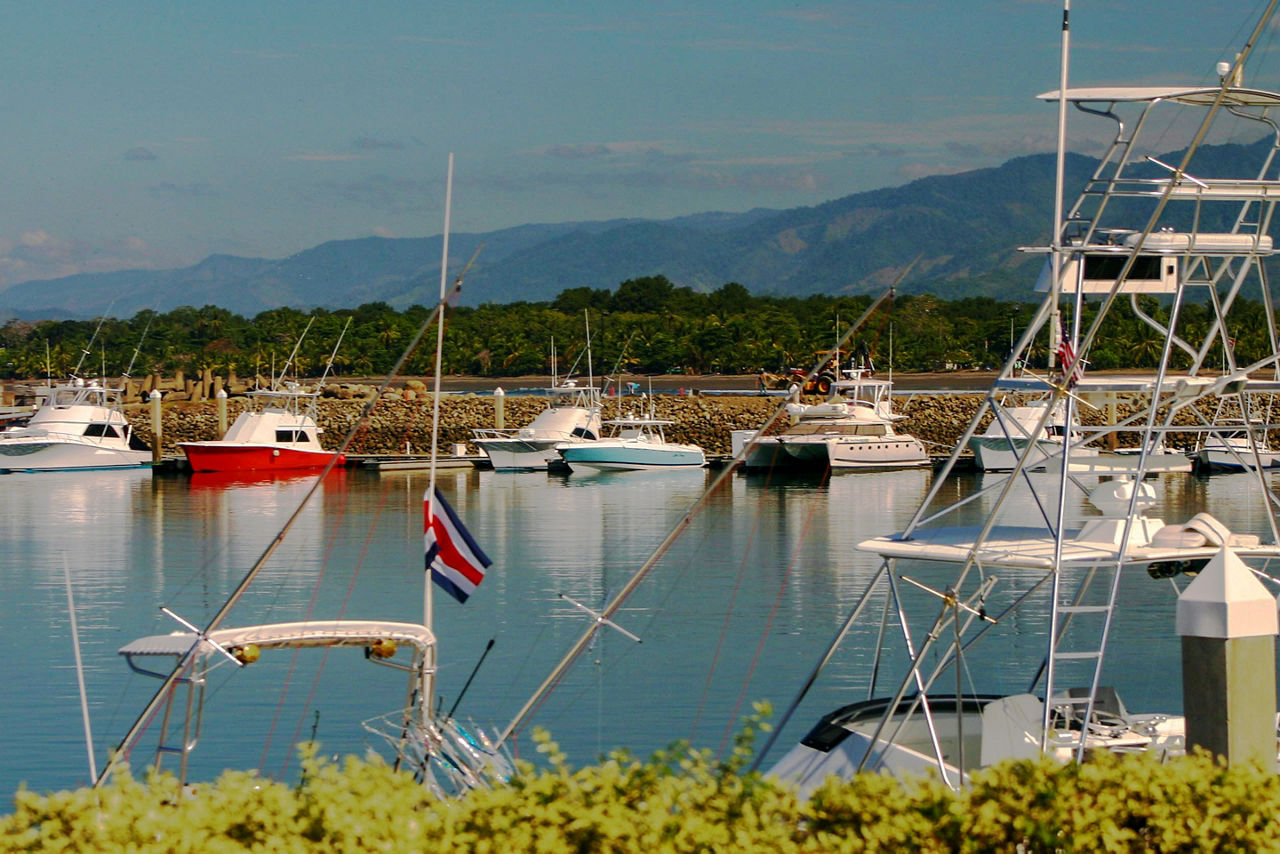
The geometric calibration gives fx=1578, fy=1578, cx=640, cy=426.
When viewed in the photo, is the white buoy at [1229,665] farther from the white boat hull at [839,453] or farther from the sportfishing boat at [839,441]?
the sportfishing boat at [839,441]

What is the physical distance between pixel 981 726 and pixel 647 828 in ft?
25.0

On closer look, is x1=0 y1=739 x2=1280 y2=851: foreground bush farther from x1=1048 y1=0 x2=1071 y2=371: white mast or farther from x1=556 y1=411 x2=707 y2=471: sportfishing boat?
x1=556 y1=411 x2=707 y2=471: sportfishing boat

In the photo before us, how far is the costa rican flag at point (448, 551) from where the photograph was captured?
575 inches

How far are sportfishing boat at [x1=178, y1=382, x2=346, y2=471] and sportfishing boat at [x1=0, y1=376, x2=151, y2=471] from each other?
4072mm

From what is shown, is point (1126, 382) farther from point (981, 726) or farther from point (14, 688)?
point (14, 688)

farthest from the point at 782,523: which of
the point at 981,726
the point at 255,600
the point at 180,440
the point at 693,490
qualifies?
the point at 180,440

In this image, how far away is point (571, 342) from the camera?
408 feet

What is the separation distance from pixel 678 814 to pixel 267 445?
64347 millimetres

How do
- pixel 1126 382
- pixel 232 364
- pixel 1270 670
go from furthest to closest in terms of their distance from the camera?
1. pixel 232 364
2. pixel 1126 382
3. pixel 1270 670

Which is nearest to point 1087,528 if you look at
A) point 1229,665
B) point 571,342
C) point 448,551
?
point 1229,665

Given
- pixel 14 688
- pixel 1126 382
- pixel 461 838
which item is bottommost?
pixel 14 688

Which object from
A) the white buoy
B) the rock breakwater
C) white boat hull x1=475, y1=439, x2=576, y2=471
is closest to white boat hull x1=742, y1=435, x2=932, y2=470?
white boat hull x1=475, y1=439, x2=576, y2=471

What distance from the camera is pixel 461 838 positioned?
321 inches

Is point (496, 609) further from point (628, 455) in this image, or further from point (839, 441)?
point (839, 441)
